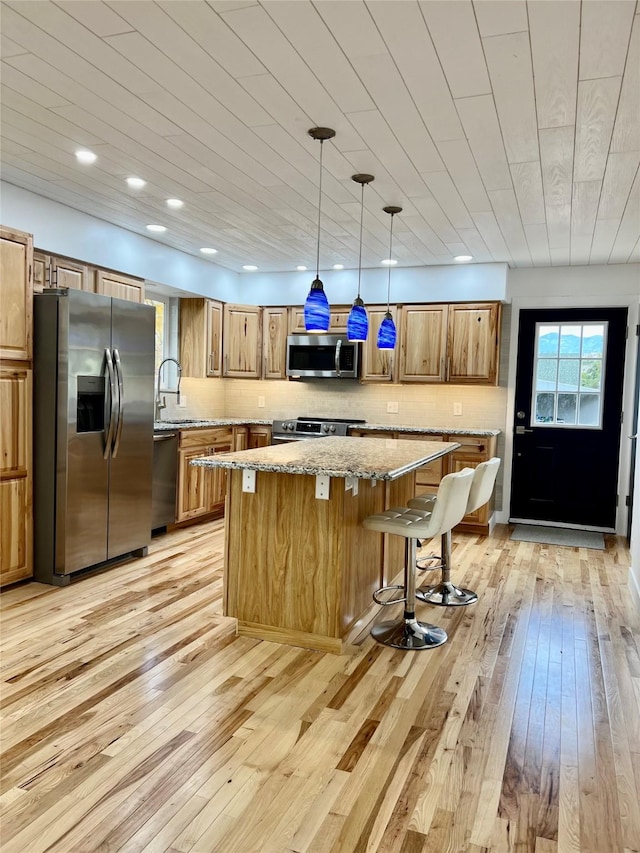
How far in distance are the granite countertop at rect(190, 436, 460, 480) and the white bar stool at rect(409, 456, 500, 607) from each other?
302 mm

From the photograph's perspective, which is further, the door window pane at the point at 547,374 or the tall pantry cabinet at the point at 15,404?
the door window pane at the point at 547,374

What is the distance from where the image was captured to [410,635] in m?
3.18

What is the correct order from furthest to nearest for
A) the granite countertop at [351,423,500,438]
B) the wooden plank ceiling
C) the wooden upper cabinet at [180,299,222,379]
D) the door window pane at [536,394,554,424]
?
the wooden upper cabinet at [180,299,222,379], the door window pane at [536,394,554,424], the granite countertop at [351,423,500,438], the wooden plank ceiling

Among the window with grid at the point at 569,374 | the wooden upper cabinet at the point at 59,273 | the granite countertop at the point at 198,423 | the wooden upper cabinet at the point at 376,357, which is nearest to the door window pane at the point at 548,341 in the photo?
the window with grid at the point at 569,374

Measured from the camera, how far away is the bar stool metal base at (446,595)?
149 inches

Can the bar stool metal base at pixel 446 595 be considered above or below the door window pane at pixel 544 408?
below

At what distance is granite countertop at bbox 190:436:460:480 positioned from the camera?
109 inches

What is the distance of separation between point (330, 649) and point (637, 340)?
4300mm

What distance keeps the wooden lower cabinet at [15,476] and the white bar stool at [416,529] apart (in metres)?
2.18

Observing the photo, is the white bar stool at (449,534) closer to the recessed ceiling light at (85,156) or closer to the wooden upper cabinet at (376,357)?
the wooden upper cabinet at (376,357)

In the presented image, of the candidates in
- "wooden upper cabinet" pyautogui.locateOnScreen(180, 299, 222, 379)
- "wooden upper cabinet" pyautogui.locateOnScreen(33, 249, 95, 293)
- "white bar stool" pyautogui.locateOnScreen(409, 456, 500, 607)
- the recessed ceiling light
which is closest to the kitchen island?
"white bar stool" pyautogui.locateOnScreen(409, 456, 500, 607)

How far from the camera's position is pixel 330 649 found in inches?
119

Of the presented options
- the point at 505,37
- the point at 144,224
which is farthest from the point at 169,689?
the point at 144,224

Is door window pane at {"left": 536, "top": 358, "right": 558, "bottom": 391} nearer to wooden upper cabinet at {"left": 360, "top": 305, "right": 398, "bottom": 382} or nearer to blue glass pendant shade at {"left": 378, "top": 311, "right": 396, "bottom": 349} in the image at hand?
wooden upper cabinet at {"left": 360, "top": 305, "right": 398, "bottom": 382}
